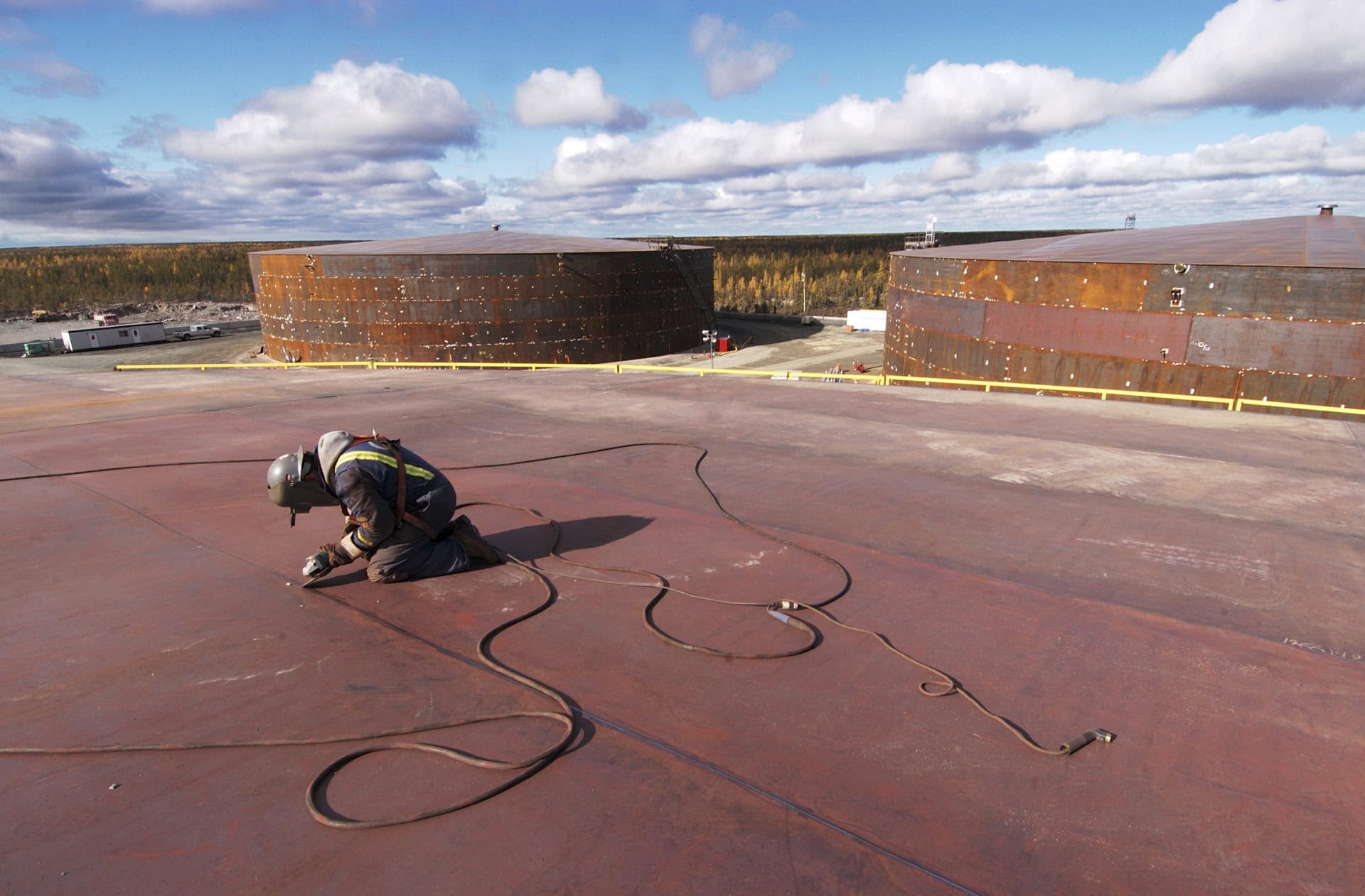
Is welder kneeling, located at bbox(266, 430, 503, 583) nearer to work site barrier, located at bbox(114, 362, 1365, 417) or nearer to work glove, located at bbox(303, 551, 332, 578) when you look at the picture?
work glove, located at bbox(303, 551, 332, 578)

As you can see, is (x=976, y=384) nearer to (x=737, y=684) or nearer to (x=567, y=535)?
(x=567, y=535)

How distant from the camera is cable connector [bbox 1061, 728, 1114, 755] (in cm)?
309

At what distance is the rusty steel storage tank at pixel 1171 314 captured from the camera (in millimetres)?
13820

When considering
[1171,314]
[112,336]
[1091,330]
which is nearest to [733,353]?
[1091,330]

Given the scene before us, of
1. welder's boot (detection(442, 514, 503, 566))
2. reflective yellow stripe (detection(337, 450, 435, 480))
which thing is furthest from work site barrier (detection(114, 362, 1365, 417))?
reflective yellow stripe (detection(337, 450, 435, 480))

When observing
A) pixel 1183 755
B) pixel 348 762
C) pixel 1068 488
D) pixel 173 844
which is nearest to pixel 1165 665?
pixel 1183 755

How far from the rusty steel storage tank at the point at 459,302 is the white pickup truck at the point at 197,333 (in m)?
17.7

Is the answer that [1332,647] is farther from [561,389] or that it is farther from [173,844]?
[561,389]

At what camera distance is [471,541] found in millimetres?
4898

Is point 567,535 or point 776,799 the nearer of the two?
point 776,799

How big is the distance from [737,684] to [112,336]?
2086 inches

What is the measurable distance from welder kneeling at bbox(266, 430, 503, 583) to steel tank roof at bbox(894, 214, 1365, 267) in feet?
53.4

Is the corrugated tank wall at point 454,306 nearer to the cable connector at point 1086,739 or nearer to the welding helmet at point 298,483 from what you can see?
the welding helmet at point 298,483

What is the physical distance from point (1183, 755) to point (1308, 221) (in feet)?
86.7
